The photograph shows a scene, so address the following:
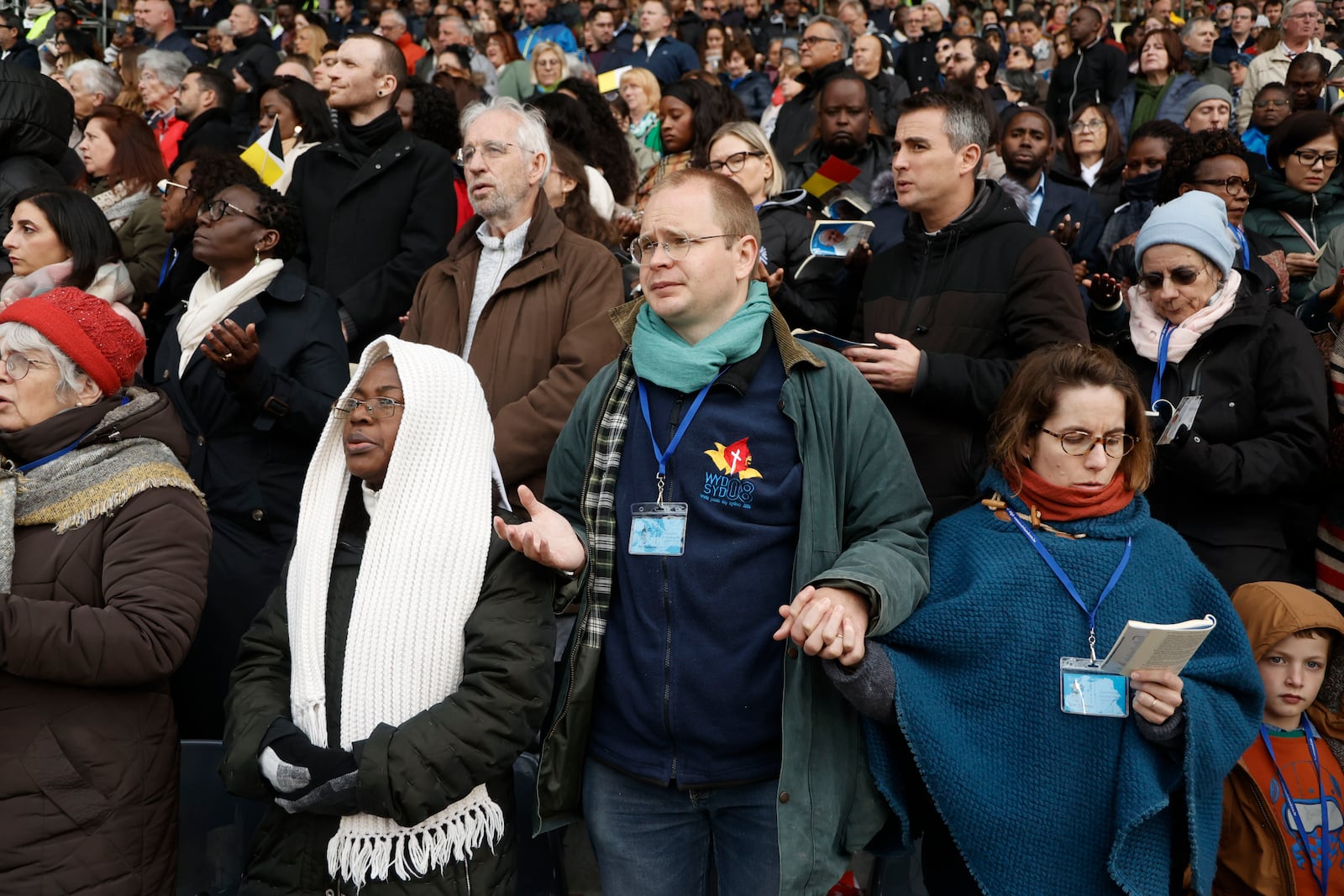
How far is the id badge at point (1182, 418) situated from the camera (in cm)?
329

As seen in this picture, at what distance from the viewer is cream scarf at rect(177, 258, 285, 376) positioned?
4.20 meters

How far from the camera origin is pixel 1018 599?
274cm

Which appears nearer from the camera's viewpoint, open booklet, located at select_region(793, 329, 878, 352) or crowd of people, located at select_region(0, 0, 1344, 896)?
crowd of people, located at select_region(0, 0, 1344, 896)

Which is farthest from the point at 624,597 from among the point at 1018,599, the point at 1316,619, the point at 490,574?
the point at 1316,619

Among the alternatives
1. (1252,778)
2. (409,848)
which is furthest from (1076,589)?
(409,848)

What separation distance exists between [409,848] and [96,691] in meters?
0.81

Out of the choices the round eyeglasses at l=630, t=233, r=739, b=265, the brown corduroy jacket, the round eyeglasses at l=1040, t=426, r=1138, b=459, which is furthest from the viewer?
the brown corduroy jacket

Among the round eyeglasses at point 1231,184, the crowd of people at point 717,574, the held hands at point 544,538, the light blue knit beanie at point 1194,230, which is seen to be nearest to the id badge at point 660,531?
the crowd of people at point 717,574

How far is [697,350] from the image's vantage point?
272 centimetres

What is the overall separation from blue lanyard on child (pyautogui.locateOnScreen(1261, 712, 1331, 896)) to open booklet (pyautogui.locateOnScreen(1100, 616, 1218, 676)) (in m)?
0.84

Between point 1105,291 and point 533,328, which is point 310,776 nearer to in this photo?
point 533,328

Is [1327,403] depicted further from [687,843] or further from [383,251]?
[383,251]

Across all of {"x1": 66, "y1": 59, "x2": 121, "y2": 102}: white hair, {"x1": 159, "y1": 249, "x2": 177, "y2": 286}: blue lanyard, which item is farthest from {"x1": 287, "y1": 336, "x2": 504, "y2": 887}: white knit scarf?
{"x1": 66, "y1": 59, "x2": 121, "y2": 102}: white hair

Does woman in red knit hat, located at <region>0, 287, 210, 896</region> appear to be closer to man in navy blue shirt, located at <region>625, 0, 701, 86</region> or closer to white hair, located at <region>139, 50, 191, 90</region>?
white hair, located at <region>139, 50, 191, 90</region>
